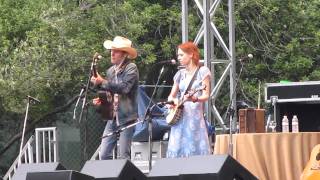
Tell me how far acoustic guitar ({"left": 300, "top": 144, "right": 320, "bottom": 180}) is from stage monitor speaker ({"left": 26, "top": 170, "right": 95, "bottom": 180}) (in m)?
2.45

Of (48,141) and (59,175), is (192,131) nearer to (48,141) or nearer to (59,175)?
(59,175)

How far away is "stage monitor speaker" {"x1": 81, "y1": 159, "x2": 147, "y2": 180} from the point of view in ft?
18.9

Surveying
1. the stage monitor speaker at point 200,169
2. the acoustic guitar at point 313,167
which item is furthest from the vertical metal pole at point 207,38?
the stage monitor speaker at point 200,169

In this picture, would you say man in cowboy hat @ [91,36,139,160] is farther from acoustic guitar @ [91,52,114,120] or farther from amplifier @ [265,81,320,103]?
amplifier @ [265,81,320,103]

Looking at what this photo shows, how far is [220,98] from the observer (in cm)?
1478

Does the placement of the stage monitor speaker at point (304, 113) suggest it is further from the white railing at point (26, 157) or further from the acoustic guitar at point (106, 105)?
the white railing at point (26, 157)

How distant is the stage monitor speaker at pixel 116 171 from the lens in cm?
577

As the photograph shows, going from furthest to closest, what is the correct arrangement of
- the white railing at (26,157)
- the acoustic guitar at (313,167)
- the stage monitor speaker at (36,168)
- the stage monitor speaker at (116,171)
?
the white railing at (26,157), the acoustic guitar at (313,167), the stage monitor speaker at (36,168), the stage monitor speaker at (116,171)

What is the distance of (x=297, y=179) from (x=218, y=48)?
276 inches

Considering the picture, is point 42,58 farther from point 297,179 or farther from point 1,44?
point 297,179

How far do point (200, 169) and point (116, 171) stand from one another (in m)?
0.63

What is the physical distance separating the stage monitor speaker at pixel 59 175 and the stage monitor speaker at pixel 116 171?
16 centimetres

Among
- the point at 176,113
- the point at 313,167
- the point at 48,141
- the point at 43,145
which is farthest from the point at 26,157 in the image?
the point at 313,167

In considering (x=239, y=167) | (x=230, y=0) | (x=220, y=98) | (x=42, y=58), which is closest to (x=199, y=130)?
(x=239, y=167)
